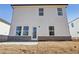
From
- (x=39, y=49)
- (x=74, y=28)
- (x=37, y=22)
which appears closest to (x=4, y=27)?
(x=37, y=22)

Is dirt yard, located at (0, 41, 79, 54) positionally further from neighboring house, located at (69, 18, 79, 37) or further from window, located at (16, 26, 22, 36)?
window, located at (16, 26, 22, 36)

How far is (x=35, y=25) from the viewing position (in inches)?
352

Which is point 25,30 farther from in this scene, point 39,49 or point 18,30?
point 39,49

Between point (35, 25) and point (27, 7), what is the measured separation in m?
1.33

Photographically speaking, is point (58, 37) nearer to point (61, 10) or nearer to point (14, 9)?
point (61, 10)

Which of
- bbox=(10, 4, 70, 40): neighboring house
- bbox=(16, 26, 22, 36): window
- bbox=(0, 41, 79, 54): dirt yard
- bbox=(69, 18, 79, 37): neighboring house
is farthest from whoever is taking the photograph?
bbox=(16, 26, 22, 36): window

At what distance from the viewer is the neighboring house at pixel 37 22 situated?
352 inches

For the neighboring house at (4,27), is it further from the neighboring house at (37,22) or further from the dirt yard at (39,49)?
the dirt yard at (39,49)

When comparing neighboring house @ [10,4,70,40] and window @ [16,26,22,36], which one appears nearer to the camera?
neighboring house @ [10,4,70,40]

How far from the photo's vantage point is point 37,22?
8.97 metres

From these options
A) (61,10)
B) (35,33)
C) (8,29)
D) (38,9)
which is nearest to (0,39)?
(8,29)

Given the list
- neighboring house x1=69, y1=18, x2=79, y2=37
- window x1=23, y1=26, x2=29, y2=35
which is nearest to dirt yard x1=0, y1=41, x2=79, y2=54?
neighboring house x1=69, y1=18, x2=79, y2=37

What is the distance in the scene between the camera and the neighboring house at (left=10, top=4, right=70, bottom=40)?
8.94 meters

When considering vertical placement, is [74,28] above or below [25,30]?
above
